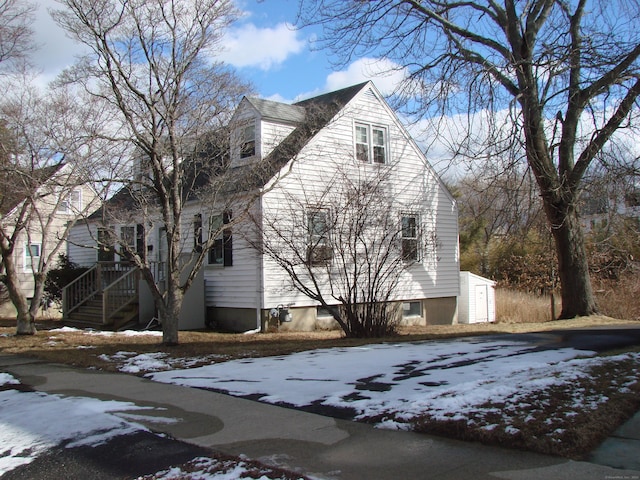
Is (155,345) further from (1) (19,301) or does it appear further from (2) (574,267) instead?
(2) (574,267)

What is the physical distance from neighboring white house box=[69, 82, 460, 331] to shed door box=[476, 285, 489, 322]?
1918 millimetres

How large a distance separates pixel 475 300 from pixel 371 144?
825 centimetres

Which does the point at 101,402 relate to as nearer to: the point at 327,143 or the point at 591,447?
the point at 591,447

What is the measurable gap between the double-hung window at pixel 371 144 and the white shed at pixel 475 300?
6.56 metres

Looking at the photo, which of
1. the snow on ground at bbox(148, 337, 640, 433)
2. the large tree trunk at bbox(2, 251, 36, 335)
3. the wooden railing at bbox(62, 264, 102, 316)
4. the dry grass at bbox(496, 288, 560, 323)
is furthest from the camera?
the dry grass at bbox(496, 288, 560, 323)

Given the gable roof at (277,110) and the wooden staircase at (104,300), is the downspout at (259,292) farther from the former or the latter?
the gable roof at (277,110)

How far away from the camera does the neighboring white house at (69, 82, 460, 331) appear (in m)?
16.2

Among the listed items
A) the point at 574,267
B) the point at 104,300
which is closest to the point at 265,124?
the point at 104,300

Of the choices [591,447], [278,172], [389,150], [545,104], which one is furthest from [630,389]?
[389,150]

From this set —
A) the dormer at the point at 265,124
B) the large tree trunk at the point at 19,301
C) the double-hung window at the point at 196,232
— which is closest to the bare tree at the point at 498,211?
the dormer at the point at 265,124

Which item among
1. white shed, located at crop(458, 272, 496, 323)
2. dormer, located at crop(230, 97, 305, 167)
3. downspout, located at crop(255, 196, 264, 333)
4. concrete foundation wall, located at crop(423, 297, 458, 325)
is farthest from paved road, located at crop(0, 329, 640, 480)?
white shed, located at crop(458, 272, 496, 323)

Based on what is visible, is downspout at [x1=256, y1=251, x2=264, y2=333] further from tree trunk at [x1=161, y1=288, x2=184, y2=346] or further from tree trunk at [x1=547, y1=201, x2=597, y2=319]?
tree trunk at [x1=547, y1=201, x2=597, y2=319]

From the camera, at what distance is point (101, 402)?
7082mm

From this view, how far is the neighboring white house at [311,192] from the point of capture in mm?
16156
